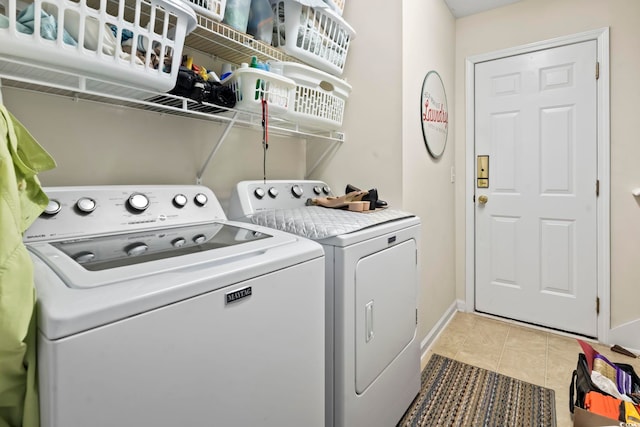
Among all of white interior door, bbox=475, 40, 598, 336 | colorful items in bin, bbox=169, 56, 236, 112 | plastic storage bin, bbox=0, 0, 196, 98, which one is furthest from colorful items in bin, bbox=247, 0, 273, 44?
white interior door, bbox=475, 40, 598, 336

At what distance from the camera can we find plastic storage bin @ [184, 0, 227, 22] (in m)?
1.25

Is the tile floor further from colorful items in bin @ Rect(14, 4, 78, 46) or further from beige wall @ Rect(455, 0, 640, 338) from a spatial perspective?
colorful items in bin @ Rect(14, 4, 78, 46)

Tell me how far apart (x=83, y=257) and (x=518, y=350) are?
2.58 metres

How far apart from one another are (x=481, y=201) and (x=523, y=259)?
0.56 m

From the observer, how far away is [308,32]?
5.44 feet

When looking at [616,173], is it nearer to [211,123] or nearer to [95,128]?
[211,123]

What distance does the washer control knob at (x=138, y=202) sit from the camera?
1.19 meters

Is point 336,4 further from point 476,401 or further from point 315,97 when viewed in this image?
point 476,401

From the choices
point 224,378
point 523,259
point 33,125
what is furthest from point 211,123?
point 523,259

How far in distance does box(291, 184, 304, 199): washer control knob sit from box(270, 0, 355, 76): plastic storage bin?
68cm

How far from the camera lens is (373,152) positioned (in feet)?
6.63

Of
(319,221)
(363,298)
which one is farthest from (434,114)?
(363,298)

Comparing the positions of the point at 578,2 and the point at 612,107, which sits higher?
the point at 578,2

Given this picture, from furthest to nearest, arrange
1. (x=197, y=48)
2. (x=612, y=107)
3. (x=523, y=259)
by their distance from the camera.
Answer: (x=523, y=259) → (x=612, y=107) → (x=197, y=48)
